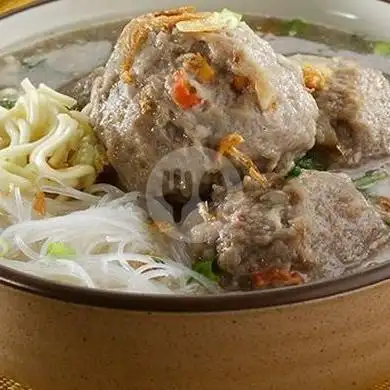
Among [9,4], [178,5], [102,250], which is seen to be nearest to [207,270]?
[102,250]

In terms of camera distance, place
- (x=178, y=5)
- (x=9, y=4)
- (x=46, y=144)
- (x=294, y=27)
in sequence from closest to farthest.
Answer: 1. (x=46, y=144)
2. (x=294, y=27)
3. (x=178, y=5)
4. (x=9, y=4)

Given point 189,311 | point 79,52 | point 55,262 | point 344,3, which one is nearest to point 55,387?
point 55,262

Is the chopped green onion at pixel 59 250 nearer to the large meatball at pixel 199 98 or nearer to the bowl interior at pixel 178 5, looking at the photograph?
the large meatball at pixel 199 98

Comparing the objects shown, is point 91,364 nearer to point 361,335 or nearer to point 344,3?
point 361,335

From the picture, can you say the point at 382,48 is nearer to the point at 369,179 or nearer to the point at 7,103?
the point at 369,179

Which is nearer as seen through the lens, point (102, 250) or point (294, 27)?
point (102, 250)

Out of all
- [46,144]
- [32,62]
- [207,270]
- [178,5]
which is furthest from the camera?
[178,5]

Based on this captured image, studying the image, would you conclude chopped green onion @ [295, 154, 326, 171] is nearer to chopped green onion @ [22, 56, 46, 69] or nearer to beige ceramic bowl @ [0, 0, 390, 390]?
beige ceramic bowl @ [0, 0, 390, 390]

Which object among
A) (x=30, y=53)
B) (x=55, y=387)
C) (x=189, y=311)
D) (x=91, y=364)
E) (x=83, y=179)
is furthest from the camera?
(x=30, y=53)
